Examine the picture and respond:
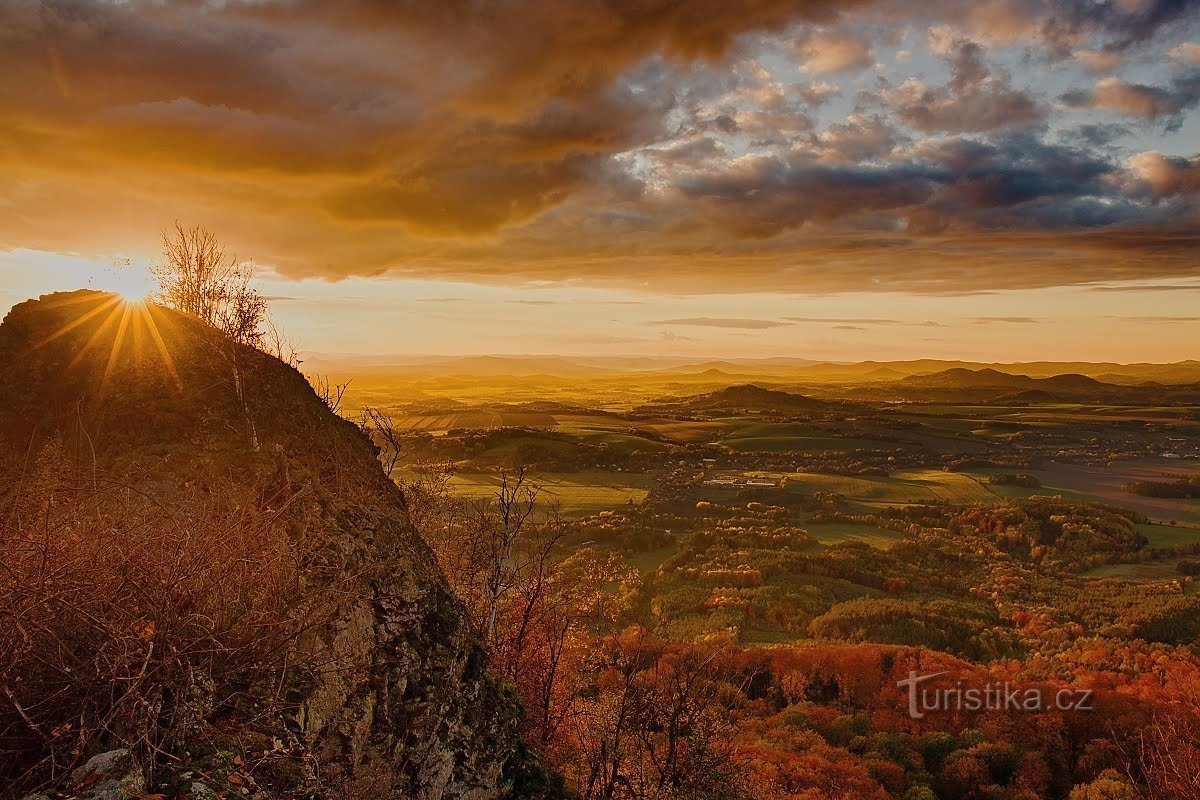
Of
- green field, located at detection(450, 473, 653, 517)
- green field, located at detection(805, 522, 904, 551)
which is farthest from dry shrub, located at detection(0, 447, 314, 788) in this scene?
green field, located at detection(805, 522, 904, 551)

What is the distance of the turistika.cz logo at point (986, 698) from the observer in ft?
151

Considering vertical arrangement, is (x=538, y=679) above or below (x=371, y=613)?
below

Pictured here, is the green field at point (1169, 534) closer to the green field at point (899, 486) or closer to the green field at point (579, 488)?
the green field at point (899, 486)

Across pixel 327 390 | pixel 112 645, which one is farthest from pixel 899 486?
pixel 112 645

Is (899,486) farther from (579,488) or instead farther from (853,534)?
(579,488)

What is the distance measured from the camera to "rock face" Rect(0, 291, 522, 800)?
11.1 meters

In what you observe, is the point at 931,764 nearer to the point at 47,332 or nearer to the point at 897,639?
the point at 897,639

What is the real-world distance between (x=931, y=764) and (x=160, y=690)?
5064 centimetres

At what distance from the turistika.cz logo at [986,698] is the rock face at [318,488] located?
152 feet

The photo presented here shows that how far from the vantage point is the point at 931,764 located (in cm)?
4350

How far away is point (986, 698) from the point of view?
4662 cm

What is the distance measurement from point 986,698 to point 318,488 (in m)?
51.4

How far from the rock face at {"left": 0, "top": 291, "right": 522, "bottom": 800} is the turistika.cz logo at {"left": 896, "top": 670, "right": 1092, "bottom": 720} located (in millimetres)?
46223

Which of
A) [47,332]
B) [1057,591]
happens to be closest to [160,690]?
[47,332]
